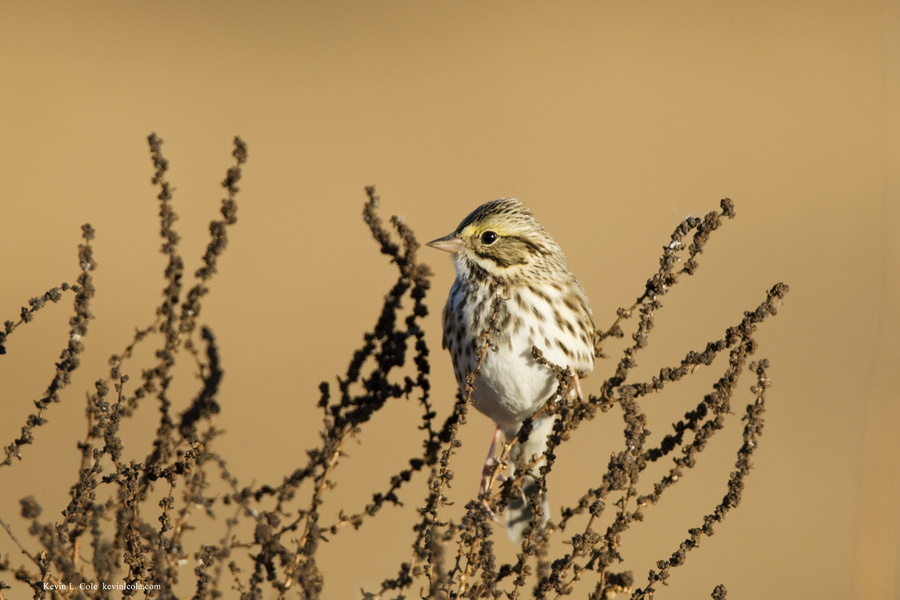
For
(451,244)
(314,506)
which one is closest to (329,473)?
(314,506)

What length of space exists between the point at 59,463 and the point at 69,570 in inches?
261

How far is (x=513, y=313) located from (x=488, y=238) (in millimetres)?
389

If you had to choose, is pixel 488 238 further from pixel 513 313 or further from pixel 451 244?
pixel 513 313

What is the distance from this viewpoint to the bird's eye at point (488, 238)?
4.39 metres

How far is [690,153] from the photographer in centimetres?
1379

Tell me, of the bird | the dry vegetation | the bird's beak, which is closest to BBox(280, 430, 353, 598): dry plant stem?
the dry vegetation

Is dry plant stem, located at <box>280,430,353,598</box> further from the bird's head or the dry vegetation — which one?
the bird's head

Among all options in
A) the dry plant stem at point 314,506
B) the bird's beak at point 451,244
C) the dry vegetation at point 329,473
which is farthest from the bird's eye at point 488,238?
the dry plant stem at point 314,506

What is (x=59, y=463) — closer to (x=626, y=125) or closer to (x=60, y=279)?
(x=60, y=279)

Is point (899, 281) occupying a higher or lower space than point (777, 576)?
lower

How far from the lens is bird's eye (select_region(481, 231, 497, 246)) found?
439cm

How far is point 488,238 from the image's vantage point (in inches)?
173

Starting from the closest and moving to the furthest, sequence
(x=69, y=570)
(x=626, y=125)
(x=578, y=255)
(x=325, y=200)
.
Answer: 1. (x=69, y=570)
2. (x=578, y=255)
3. (x=325, y=200)
4. (x=626, y=125)

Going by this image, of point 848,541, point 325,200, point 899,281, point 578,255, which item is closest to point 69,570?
point 899,281
